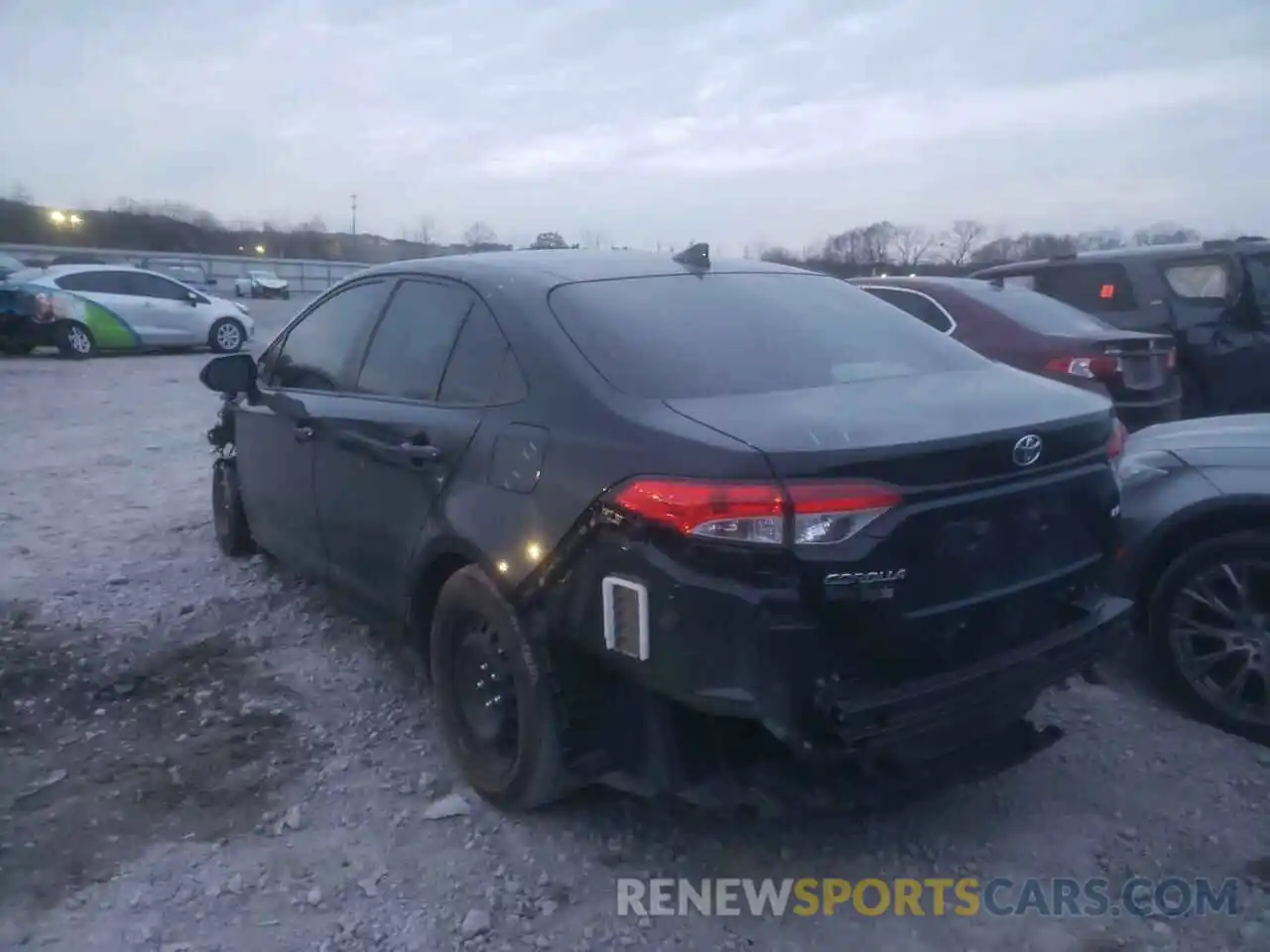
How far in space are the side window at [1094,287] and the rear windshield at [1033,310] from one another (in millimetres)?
1141

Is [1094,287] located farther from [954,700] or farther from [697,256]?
[954,700]

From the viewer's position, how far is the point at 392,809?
333 centimetres

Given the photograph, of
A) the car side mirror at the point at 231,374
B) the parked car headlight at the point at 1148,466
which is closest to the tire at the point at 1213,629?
the parked car headlight at the point at 1148,466

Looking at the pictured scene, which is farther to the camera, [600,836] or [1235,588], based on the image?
[1235,588]

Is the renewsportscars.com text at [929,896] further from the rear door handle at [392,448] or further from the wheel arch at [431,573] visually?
the rear door handle at [392,448]

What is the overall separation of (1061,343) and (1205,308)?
83.5 inches

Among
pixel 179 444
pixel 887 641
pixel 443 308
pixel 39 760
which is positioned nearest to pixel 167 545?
pixel 39 760

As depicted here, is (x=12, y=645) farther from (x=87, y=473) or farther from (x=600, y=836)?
(x=87, y=473)

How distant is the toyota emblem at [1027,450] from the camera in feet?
8.98

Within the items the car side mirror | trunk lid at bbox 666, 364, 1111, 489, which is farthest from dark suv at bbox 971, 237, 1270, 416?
the car side mirror

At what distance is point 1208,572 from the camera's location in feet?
12.3

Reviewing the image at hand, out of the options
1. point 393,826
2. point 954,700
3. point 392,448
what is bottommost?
point 393,826

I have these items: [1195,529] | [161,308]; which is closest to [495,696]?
[1195,529]

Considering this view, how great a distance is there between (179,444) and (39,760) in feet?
20.4
